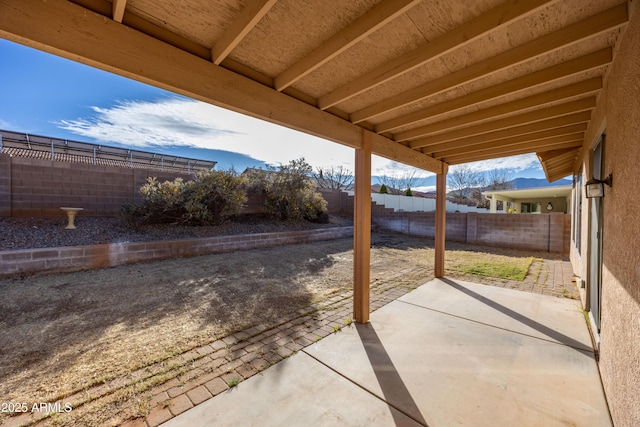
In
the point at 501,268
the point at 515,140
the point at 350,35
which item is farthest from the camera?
the point at 501,268

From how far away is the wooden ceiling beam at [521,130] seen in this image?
118 inches

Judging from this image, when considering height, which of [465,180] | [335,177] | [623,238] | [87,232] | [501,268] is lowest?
[501,268]

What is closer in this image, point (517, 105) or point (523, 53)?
point (523, 53)

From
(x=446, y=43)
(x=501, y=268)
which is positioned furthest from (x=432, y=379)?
(x=501, y=268)

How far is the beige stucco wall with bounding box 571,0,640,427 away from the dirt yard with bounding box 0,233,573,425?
278 cm

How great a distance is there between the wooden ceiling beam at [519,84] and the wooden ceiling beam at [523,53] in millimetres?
473

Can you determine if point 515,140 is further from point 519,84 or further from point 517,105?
point 519,84

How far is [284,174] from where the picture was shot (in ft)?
33.5

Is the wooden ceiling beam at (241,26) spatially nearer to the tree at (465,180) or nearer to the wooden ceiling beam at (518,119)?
the wooden ceiling beam at (518,119)

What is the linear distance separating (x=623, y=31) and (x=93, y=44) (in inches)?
126

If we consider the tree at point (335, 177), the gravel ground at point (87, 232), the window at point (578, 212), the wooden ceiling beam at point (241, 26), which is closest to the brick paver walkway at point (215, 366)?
the wooden ceiling beam at point (241, 26)

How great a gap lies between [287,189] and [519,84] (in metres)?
8.37

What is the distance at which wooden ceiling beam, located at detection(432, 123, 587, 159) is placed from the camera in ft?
11.2

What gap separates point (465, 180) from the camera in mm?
31328
